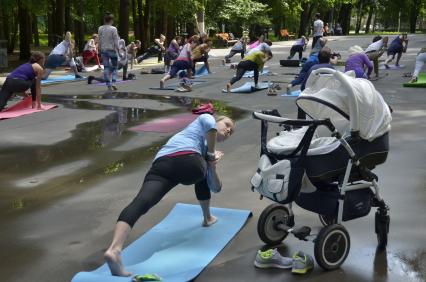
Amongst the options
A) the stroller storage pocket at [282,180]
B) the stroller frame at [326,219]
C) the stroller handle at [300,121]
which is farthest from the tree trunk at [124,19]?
the stroller storage pocket at [282,180]

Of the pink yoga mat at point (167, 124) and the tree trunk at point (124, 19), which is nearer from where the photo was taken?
the pink yoga mat at point (167, 124)

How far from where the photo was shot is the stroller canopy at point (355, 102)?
441 cm

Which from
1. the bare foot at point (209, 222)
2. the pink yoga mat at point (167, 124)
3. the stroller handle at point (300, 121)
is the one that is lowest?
the pink yoga mat at point (167, 124)

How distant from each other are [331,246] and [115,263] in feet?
5.30

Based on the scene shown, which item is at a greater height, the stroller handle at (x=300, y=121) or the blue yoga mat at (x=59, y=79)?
the stroller handle at (x=300, y=121)

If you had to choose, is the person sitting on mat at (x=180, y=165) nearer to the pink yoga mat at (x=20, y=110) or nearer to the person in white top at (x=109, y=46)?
the pink yoga mat at (x=20, y=110)

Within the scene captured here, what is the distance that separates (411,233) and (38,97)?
9.10m

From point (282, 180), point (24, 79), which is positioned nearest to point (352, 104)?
point (282, 180)

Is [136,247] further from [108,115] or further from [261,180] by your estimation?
[108,115]

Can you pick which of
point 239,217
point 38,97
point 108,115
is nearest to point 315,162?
point 239,217

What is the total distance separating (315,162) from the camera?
4.43 m

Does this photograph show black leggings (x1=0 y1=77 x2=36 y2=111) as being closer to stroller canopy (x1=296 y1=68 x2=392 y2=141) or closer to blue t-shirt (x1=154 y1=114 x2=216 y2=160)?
blue t-shirt (x1=154 y1=114 x2=216 y2=160)

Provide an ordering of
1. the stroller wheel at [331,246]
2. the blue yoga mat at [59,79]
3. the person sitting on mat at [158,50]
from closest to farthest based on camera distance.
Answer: the stroller wheel at [331,246] < the blue yoga mat at [59,79] < the person sitting on mat at [158,50]

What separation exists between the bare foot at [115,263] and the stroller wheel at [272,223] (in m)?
1.20
